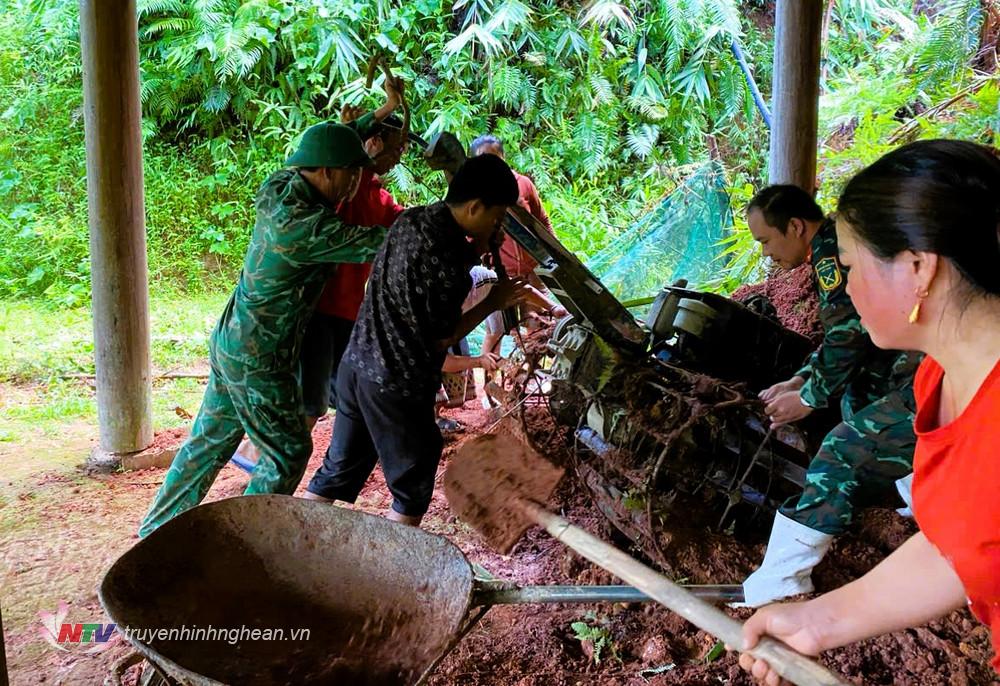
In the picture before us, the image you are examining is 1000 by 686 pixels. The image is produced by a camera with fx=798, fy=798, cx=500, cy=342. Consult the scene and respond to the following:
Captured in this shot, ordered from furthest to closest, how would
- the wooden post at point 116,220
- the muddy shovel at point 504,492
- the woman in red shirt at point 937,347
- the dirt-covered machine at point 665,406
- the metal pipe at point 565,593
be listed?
the wooden post at point 116,220
the dirt-covered machine at point 665,406
the muddy shovel at point 504,492
the metal pipe at point 565,593
the woman in red shirt at point 937,347

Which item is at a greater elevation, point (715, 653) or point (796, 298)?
point (796, 298)

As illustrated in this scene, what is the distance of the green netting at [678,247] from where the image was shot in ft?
19.7

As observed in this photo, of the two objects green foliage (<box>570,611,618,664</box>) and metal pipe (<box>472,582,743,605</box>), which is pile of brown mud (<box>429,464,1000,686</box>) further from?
metal pipe (<box>472,582,743,605</box>)

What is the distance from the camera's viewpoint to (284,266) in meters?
3.14

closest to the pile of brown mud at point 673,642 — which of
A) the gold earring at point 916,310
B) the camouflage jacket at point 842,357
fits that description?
the camouflage jacket at point 842,357

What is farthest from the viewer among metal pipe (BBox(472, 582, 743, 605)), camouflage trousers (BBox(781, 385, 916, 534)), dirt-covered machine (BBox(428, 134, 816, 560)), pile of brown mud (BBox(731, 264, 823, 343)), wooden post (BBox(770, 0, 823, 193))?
wooden post (BBox(770, 0, 823, 193))

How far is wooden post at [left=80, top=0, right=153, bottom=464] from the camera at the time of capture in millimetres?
4234

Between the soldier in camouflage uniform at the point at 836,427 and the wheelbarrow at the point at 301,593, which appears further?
the soldier in camouflage uniform at the point at 836,427

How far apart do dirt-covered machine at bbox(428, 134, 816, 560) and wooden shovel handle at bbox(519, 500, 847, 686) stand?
986 mm

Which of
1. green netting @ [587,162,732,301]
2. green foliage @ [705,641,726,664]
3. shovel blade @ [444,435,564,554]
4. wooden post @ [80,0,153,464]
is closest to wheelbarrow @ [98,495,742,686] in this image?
shovel blade @ [444,435,564,554]

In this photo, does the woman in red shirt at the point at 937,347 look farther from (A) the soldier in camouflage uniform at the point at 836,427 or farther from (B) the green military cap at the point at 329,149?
(B) the green military cap at the point at 329,149

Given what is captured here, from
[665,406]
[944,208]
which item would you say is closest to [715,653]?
[665,406]

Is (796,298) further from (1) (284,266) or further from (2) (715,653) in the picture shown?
(1) (284,266)

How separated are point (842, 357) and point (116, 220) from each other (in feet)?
12.2
